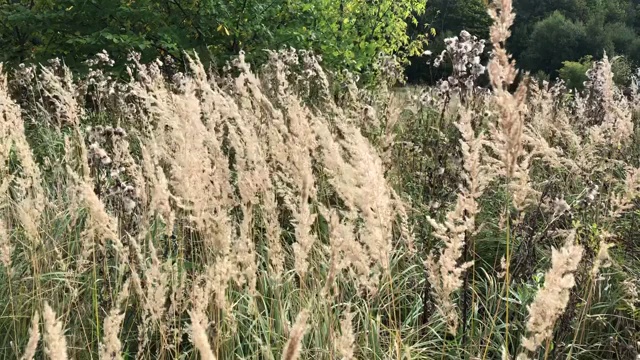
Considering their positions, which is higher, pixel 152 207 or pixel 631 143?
pixel 152 207

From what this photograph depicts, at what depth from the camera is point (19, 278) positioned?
9.73ft

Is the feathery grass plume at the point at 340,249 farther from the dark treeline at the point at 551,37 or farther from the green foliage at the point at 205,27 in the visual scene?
the dark treeline at the point at 551,37

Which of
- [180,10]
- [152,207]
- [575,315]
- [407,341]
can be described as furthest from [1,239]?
[180,10]

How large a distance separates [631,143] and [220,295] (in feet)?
14.3

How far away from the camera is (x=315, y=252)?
3.17m

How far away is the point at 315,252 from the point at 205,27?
6.11 metres

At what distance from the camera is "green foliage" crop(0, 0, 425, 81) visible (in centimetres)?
820

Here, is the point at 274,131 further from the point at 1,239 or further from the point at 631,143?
the point at 631,143

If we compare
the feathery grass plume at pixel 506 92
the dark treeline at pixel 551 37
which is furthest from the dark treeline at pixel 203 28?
the dark treeline at pixel 551 37

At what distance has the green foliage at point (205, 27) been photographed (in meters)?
8.20

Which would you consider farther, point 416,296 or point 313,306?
point 416,296

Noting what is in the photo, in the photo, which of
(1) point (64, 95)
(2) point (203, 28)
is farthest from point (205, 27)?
(1) point (64, 95)

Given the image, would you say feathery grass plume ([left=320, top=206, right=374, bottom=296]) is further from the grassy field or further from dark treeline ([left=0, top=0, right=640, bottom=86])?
dark treeline ([left=0, top=0, right=640, bottom=86])

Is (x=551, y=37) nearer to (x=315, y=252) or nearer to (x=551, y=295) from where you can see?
(x=315, y=252)
